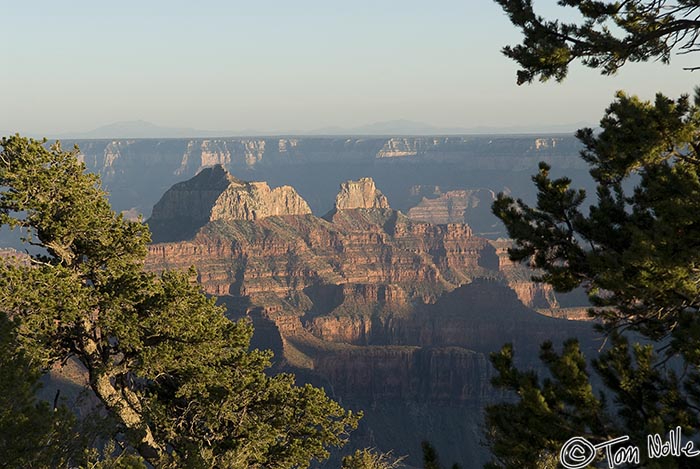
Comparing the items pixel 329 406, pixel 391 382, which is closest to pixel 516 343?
pixel 391 382

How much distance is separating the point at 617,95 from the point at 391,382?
14549 centimetres

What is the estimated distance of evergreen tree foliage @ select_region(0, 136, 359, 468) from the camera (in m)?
26.8

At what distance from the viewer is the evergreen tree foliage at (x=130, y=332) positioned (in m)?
26.8

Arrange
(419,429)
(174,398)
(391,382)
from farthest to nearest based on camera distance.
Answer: (391,382) < (419,429) < (174,398)

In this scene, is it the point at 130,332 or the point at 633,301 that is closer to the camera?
the point at 633,301

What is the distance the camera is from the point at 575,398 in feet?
54.9

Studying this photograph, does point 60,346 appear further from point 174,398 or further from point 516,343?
point 516,343

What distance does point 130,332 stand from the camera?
27250 millimetres
